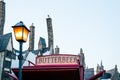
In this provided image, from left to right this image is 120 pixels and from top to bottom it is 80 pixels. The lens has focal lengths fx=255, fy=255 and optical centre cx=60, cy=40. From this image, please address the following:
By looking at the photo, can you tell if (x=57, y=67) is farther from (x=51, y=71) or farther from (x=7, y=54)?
(x=7, y=54)

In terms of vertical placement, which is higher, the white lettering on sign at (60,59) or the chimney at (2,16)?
the chimney at (2,16)

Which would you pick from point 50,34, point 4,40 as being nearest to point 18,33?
point 4,40

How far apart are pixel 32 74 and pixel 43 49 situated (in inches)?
828

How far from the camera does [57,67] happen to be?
28.0 ft

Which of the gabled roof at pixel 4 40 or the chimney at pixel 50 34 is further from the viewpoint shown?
the chimney at pixel 50 34

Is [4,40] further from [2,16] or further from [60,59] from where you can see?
[60,59]

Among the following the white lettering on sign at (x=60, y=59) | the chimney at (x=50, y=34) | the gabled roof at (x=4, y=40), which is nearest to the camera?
the white lettering on sign at (x=60, y=59)

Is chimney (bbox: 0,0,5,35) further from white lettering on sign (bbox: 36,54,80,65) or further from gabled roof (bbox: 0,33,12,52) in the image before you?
white lettering on sign (bbox: 36,54,80,65)

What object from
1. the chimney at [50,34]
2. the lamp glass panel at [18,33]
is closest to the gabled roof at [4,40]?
the chimney at [50,34]

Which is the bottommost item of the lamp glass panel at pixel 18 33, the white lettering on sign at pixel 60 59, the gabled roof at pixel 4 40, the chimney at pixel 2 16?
the white lettering on sign at pixel 60 59

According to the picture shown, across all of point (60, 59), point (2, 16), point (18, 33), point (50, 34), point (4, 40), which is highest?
point (2, 16)

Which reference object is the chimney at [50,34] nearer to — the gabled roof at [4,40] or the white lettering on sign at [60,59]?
the gabled roof at [4,40]

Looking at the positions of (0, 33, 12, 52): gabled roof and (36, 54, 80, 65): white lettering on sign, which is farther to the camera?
(0, 33, 12, 52): gabled roof

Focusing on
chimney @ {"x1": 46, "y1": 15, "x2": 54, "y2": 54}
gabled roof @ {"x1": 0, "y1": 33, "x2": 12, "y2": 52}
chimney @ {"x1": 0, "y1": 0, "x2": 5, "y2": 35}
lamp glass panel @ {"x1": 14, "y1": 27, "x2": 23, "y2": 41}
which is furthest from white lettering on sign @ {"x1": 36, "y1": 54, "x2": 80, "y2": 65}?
chimney @ {"x1": 46, "y1": 15, "x2": 54, "y2": 54}
